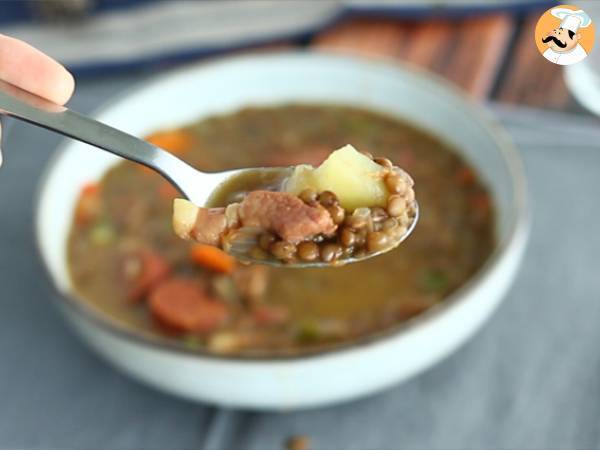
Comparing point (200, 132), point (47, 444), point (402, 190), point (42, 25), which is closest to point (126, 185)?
point (200, 132)

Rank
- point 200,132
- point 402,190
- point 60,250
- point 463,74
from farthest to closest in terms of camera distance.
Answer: point 463,74
point 200,132
point 60,250
point 402,190

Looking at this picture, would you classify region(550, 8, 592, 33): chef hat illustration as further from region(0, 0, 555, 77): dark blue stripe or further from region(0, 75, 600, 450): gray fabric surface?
region(0, 0, 555, 77): dark blue stripe

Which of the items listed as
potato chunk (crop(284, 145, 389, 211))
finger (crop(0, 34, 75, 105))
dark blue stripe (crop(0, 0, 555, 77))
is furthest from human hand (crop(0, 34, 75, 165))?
dark blue stripe (crop(0, 0, 555, 77))

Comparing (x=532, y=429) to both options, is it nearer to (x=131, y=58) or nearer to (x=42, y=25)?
(x=131, y=58)

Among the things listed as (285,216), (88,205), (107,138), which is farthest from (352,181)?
(88,205)

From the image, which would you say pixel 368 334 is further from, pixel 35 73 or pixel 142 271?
pixel 35 73

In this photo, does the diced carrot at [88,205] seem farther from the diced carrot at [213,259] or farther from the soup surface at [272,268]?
the diced carrot at [213,259]

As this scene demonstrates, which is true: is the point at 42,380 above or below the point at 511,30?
below
